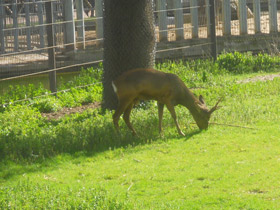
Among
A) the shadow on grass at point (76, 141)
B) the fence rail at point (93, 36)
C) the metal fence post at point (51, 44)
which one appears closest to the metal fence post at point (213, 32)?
the fence rail at point (93, 36)

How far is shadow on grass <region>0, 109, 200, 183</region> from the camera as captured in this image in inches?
352

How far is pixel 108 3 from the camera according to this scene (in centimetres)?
1180

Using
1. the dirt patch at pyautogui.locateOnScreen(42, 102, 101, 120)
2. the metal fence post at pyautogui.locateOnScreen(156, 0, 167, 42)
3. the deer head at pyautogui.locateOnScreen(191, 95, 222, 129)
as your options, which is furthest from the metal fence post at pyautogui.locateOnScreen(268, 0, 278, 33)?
the deer head at pyautogui.locateOnScreen(191, 95, 222, 129)

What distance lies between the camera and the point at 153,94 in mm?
10125

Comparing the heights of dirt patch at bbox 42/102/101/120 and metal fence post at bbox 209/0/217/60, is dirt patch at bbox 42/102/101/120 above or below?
below

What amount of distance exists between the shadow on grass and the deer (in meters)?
0.19

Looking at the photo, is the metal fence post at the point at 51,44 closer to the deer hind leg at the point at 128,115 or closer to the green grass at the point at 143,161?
the green grass at the point at 143,161

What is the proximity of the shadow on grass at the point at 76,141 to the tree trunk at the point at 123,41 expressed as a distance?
1.12 m

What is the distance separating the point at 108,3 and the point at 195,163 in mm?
4323

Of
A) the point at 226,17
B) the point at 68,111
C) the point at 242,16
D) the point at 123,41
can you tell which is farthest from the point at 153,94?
the point at 242,16

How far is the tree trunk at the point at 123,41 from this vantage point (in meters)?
11.7

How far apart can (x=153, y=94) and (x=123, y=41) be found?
197cm

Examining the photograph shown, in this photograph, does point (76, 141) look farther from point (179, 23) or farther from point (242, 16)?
point (242, 16)

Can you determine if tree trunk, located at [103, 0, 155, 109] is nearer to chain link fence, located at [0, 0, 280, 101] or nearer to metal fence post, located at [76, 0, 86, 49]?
chain link fence, located at [0, 0, 280, 101]
